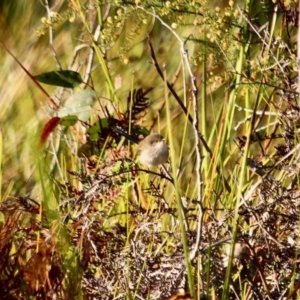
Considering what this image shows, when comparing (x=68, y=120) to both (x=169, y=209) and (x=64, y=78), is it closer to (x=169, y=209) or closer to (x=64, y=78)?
A: (x=64, y=78)

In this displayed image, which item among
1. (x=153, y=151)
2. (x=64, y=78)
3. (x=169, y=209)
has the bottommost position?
(x=169, y=209)

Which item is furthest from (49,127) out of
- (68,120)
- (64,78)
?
(64,78)

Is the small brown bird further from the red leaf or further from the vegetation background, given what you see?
the red leaf

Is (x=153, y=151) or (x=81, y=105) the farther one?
(x=81, y=105)

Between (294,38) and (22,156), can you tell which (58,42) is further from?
(294,38)

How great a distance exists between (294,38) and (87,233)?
1.22 m

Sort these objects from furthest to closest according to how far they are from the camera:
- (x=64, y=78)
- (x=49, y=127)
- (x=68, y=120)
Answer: (x=64, y=78), (x=68, y=120), (x=49, y=127)

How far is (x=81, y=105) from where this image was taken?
1.89m

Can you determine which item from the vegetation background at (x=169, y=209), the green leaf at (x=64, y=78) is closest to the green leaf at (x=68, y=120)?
the vegetation background at (x=169, y=209)

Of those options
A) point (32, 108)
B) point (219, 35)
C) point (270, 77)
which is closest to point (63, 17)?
point (219, 35)

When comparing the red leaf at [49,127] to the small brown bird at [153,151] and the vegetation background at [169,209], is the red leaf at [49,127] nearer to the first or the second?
the vegetation background at [169,209]

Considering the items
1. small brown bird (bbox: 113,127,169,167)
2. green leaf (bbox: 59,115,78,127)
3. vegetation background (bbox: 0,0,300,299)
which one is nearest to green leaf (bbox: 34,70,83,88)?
vegetation background (bbox: 0,0,300,299)

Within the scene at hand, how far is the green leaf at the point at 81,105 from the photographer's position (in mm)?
1889

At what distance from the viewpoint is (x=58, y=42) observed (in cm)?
286
